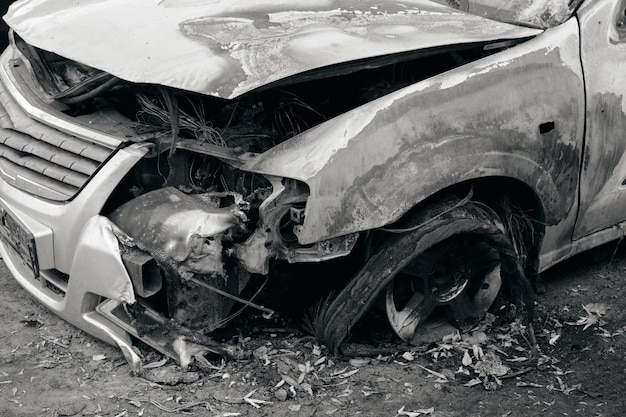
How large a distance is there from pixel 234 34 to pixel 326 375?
1.40m

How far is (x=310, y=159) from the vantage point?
9.91 feet

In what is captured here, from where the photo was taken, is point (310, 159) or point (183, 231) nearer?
point (310, 159)

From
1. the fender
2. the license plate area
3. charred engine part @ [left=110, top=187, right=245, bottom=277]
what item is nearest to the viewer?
the fender

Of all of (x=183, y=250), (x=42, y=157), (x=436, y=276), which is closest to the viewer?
(x=183, y=250)

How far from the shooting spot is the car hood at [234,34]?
124 inches

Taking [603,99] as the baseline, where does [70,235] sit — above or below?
below

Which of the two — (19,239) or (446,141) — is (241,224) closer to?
(446,141)

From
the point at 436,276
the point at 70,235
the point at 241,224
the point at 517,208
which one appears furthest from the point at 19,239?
the point at 517,208

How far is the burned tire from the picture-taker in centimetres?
325

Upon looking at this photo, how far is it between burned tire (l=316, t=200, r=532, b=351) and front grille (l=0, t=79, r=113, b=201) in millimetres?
1133

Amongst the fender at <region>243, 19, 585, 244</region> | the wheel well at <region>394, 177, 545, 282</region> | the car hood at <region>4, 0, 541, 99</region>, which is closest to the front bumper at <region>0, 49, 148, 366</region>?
the car hood at <region>4, 0, 541, 99</region>

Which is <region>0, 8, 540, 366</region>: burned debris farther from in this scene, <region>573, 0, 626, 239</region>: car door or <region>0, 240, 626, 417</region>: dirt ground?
<region>573, 0, 626, 239</region>: car door

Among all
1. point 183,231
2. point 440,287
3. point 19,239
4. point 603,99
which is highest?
point 603,99

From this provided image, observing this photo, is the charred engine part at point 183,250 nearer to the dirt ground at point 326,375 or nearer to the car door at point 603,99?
the dirt ground at point 326,375
